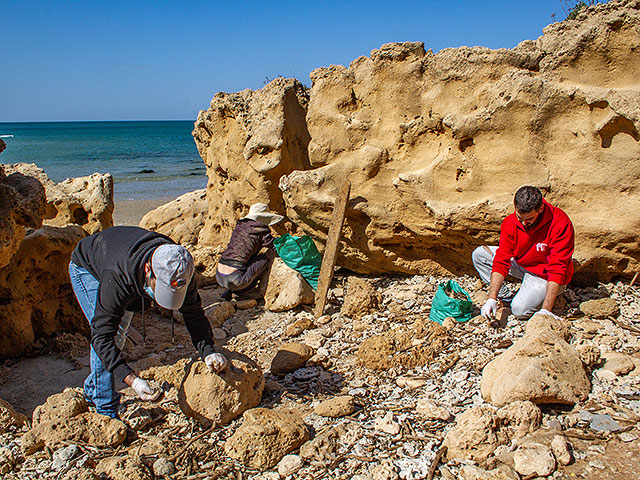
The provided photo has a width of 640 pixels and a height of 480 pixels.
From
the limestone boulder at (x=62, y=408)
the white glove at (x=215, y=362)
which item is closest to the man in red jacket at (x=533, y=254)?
the white glove at (x=215, y=362)

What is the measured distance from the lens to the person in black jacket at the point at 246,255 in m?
5.58

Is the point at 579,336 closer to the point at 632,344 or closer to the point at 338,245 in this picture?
the point at 632,344

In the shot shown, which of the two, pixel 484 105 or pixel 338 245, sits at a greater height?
pixel 484 105

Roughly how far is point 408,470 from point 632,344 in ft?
7.21

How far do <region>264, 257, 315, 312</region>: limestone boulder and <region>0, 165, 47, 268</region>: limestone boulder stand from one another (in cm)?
228

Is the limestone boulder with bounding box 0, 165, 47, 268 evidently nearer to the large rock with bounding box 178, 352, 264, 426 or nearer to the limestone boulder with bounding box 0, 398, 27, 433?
the limestone boulder with bounding box 0, 398, 27, 433

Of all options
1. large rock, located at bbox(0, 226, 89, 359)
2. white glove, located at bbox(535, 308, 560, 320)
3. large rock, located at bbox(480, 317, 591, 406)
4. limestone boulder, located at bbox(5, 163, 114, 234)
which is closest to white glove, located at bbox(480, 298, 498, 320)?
white glove, located at bbox(535, 308, 560, 320)

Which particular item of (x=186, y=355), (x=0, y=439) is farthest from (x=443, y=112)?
(x=0, y=439)

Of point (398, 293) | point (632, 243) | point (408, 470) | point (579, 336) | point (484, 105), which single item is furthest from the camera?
point (398, 293)

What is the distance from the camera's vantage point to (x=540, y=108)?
14.6 ft

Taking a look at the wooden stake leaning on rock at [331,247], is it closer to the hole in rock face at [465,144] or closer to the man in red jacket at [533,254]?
the hole in rock face at [465,144]

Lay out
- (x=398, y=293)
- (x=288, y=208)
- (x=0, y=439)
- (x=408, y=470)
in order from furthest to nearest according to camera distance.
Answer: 1. (x=288, y=208)
2. (x=398, y=293)
3. (x=0, y=439)
4. (x=408, y=470)

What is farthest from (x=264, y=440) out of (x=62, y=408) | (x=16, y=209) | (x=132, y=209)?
(x=132, y=209)

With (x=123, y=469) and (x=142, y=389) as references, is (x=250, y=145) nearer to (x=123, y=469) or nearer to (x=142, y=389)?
(x=142, y=389)
